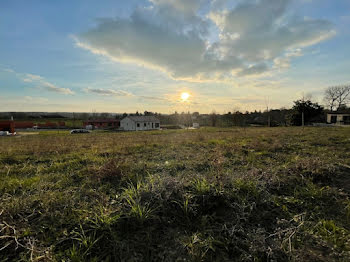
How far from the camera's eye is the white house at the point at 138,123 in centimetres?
5162

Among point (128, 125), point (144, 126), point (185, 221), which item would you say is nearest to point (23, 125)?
point (128, 125)

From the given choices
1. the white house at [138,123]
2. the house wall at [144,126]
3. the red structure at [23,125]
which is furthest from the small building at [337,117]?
the red structure at [23,125]

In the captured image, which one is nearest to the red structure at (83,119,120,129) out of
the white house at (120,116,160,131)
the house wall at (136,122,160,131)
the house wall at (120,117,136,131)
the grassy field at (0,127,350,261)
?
the house wall at (120,117,136,131)

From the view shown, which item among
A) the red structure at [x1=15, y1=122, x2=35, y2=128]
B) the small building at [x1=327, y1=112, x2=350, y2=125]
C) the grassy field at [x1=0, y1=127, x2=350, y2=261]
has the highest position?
the small building at [x1=327, y1=112, x2=350, y2=125]

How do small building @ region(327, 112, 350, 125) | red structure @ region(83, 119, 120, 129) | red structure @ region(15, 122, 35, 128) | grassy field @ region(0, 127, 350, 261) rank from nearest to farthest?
grassy field @ region(0, 127, 350, 261), small building @ region(327, 112, 350, 125), red structure @ region(15, 122, 35, 128), red structure @ region(83, 119, 120, 129)

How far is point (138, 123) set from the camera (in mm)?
52031

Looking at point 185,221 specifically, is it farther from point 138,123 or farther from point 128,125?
point 128,125

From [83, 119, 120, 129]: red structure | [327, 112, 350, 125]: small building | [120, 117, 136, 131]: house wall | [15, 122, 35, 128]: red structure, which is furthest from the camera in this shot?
[83, 119, 120, 129]: red structure

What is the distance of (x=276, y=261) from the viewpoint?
1.47 m

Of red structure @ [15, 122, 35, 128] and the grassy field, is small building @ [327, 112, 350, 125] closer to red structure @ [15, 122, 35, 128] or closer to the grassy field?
the grassy field

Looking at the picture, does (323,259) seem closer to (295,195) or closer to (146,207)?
(295,195)

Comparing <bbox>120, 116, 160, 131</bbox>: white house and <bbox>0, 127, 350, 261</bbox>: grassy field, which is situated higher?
<bbox>120, 116, 160, 131</bbox>: white house

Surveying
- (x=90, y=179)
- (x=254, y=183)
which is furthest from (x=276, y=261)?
(x=90, y=179)

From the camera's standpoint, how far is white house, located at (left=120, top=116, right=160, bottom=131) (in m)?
51.6
